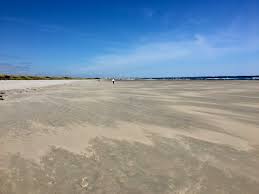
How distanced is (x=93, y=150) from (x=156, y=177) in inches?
77.6

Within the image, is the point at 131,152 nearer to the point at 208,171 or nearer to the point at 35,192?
the point at 208,171

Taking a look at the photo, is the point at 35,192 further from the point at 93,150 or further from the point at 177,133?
the point at 177,133

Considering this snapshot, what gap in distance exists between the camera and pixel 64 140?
693 cm

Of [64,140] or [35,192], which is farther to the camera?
[64,140]

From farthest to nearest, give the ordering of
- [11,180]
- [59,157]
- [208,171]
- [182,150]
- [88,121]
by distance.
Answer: [88,121], [182,150], [59,157], [208,171], [11,180]

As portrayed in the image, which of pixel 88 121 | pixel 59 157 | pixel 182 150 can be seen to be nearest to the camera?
pixel 59 157

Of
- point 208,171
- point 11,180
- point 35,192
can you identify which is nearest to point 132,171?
point 208,171

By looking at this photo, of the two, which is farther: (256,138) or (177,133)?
(177,133)

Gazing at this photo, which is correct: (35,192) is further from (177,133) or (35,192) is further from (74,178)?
(177,133)

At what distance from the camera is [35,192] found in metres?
3.95

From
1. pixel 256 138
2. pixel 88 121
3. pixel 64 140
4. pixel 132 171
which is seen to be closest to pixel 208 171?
pixel 132 171

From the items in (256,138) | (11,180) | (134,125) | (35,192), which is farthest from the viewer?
(134,125)

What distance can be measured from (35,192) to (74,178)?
675 mm

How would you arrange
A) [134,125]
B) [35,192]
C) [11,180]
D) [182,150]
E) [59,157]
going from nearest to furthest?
[35,192], [11,180], [59,157], [182,150], [134,125]
